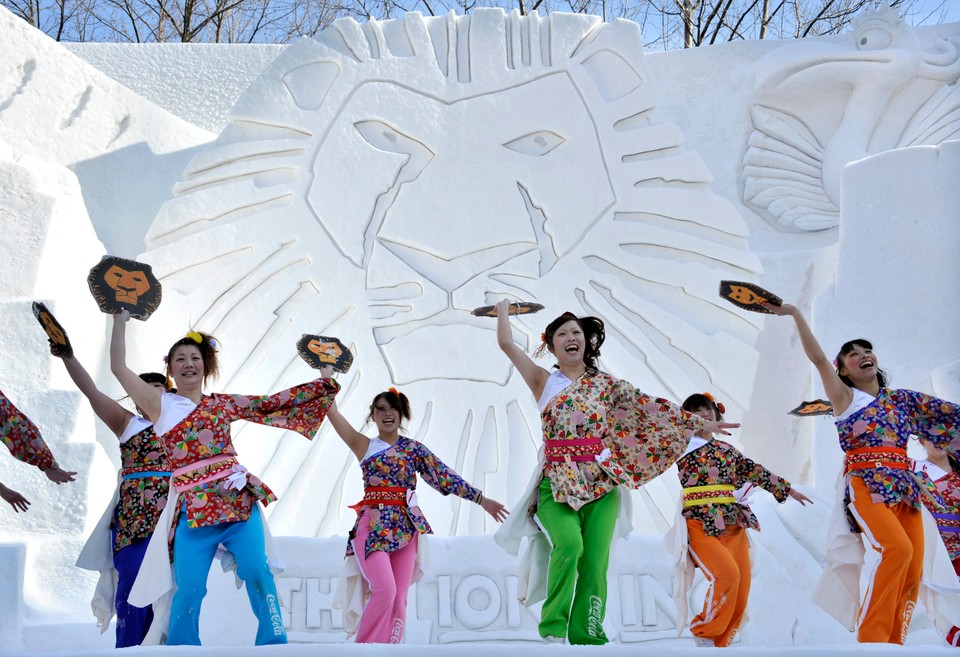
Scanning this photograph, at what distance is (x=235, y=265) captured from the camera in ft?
22.1

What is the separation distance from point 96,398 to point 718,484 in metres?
2.19

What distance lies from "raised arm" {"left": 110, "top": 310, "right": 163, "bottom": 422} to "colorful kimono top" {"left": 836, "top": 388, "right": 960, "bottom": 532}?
221cm

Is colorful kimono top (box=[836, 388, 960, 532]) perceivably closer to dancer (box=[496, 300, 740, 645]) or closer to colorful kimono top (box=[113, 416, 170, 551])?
dancer (box=[496, 300, 740, 645])

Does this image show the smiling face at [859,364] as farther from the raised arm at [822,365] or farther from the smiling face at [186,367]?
the smiling face at [186,367]

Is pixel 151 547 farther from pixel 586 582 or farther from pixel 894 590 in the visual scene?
pixel 894 590

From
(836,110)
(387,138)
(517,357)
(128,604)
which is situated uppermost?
(836,110)

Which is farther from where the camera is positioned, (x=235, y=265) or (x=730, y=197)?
(x=730, y=197)

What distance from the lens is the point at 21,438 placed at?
374 centimetres

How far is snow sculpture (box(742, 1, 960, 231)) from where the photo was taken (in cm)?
761

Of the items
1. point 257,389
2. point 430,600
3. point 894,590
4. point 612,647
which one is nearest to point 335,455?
point 257,389

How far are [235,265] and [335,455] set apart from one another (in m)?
1.26

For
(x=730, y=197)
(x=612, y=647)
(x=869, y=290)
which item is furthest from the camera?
(x=730, y=197)

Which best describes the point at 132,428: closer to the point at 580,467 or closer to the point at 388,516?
the point at 388,516

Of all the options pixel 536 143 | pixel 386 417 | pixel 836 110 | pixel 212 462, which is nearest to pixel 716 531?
pixel 386 417
